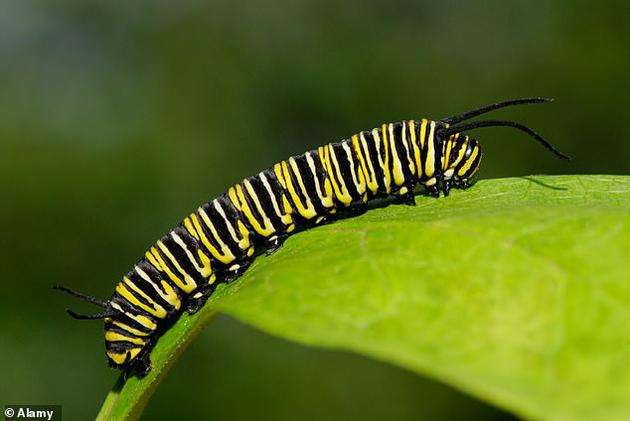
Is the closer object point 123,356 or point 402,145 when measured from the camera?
point 123,356

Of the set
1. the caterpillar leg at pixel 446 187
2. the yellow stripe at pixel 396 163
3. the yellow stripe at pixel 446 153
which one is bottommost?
the caterpillar leg at pixel 446 187

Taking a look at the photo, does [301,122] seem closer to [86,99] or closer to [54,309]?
[86,99]

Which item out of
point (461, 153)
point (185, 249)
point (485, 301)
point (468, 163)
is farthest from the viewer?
point (461, 153)

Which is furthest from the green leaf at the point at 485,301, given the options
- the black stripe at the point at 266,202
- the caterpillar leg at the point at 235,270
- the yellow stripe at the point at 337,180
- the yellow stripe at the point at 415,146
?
the yellow stripe at the point at 415,146

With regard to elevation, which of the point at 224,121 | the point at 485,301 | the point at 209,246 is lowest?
the point at 224,121

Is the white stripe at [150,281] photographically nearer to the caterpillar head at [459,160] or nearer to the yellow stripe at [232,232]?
the yellow stripe at [232,232]

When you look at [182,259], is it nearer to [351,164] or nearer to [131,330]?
[131,330]

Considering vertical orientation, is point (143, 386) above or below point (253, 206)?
below

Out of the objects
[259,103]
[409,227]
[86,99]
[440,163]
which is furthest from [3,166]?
[409,227]

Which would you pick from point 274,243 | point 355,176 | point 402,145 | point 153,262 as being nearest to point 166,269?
point 153,262
